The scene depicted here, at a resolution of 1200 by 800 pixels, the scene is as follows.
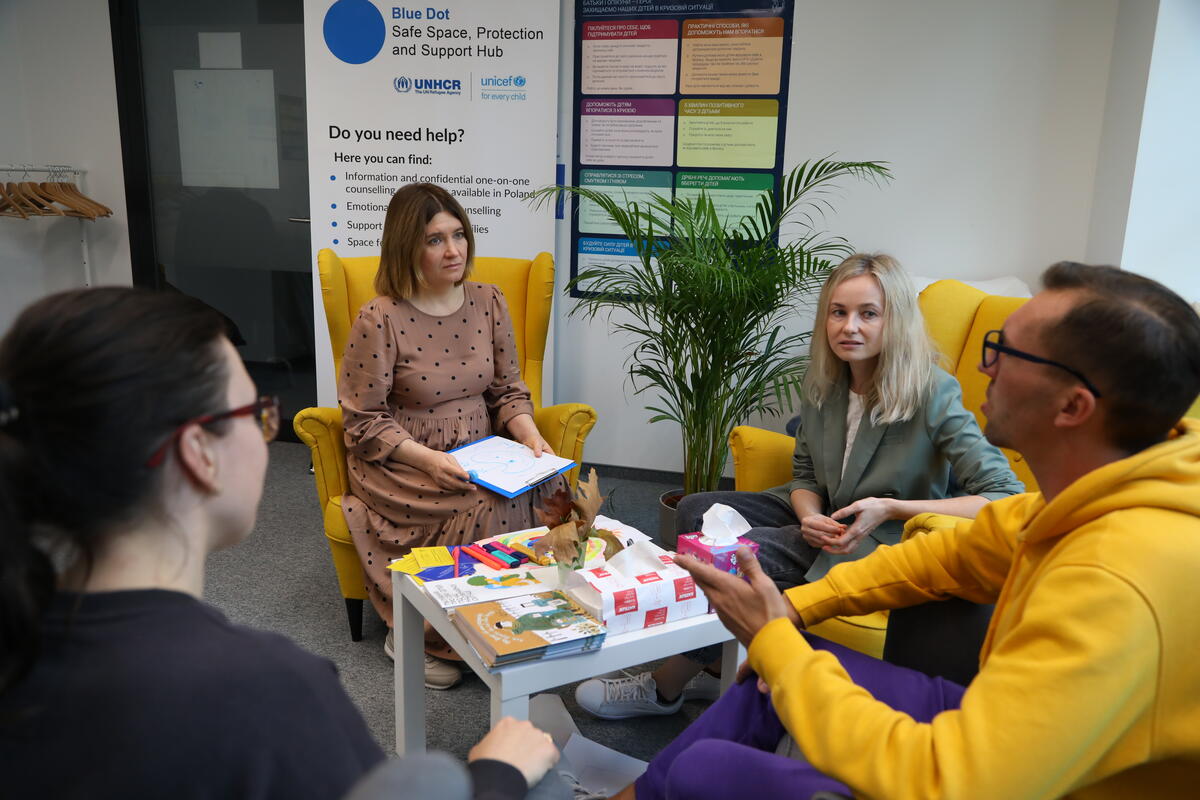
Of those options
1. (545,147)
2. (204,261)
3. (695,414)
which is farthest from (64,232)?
(695,414)

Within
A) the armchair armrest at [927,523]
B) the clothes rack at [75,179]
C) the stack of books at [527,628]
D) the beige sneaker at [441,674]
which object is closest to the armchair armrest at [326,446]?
the beige sneaker at [441,674]

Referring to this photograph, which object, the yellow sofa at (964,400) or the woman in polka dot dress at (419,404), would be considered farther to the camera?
the woman in polka dot dress at (419,404)

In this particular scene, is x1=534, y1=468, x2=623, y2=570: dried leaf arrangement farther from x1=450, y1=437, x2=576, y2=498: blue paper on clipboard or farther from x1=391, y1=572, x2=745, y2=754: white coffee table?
x1=450, y1=437, x2=576, y2=498: blue paper on clipboard

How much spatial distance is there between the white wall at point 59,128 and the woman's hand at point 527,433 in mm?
3043

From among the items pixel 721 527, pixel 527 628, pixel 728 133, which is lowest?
pixel 527 628

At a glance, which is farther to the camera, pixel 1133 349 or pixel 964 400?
pixel 964 400

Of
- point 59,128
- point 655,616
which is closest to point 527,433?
point 655,616

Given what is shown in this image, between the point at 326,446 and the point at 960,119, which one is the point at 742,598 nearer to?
the point at 326,446

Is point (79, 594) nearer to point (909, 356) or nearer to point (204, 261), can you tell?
point (909, 356)

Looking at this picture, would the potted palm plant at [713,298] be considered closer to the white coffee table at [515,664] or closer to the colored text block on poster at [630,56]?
the colored text block on poster at [630,56]

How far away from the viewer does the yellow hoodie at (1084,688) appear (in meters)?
0.90

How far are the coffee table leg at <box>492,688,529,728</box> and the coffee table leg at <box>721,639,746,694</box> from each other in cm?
54

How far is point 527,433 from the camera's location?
2.75 meters

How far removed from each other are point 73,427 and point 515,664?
104 centimetres
